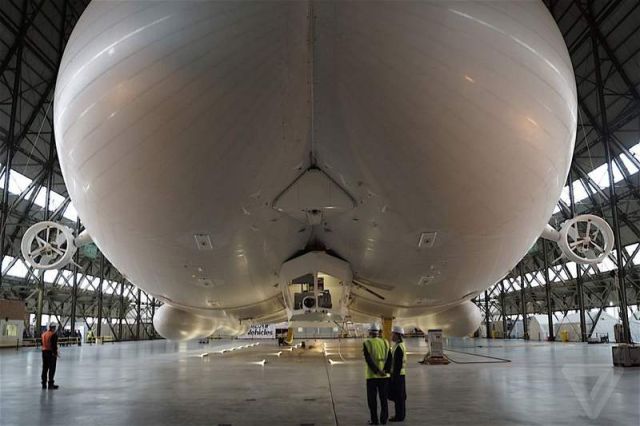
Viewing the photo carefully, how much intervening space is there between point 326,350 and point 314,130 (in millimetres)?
21280

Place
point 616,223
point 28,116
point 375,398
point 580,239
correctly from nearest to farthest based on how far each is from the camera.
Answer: point 375,398 < point 580,239 < point 616,223 < point 28,116

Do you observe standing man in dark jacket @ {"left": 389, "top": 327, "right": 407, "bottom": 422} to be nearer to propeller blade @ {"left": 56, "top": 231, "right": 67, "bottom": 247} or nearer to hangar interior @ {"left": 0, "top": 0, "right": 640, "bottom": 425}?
hangar interior @ {"left": 0, "top": 0, "right": 640, "bottom": 425}

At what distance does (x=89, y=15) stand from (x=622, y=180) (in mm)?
33609

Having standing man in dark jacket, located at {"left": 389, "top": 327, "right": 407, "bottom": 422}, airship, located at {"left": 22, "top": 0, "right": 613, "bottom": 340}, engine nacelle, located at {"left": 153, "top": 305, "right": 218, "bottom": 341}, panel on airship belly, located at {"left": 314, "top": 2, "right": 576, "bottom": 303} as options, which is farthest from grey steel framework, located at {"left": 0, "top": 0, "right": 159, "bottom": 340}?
panel on airship belly, located at {"left": 314, "top": 2, "right": 576, "bottom": 303}

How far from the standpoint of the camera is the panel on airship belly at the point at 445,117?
410cm

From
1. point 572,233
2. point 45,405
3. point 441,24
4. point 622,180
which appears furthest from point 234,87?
point 622,180

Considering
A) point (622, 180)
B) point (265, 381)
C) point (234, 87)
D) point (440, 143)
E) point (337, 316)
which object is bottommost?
point (265, 381)

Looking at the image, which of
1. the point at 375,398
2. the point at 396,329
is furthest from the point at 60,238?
the point at 396,329

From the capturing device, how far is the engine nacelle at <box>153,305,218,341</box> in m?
12.2

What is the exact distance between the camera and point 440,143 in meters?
4.77

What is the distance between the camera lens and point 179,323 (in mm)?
12531

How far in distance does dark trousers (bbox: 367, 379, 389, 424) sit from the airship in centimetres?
173

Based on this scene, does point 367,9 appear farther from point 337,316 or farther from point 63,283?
point 63,283

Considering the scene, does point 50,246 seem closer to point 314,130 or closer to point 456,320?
point 314,130
